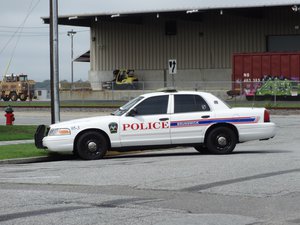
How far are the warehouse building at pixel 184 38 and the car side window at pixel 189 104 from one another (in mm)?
36309

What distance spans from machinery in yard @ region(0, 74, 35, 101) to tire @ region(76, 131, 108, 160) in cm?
4677

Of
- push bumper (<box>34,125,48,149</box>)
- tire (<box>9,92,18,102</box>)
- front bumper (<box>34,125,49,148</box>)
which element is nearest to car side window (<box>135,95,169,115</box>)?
front bumper (<box>34,125,49,148</box>)

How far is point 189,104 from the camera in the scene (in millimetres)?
17109

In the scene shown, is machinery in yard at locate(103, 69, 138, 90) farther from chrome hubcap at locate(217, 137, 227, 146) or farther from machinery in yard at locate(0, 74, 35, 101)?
chrome hubcap at locate(217, 137, 227, 146)

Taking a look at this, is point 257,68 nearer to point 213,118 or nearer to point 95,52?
point 95,52

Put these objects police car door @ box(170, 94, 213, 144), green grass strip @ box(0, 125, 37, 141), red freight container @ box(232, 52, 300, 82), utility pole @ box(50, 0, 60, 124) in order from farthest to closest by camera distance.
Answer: red freight container @ box(232, 52, 300, 82)
green grass strip @ box(0, 125, 37, 141)
utility pole @ box(50, 0, 60, 124)
police car door @ box(170, 94, 213, 144)

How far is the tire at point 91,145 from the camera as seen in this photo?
1650 cm

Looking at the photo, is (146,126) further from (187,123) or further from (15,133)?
(15,133)

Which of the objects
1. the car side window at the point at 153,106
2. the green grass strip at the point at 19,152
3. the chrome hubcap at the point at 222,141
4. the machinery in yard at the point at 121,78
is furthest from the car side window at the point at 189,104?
the machinery in yard at the point at 121,78

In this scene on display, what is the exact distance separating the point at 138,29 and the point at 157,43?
2.41m

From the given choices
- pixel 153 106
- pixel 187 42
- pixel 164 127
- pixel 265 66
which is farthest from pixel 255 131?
pixel 187 42

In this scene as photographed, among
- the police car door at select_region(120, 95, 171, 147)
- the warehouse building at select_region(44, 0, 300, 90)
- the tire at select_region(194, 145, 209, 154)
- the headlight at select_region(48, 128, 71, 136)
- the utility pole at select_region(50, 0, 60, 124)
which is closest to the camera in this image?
the headlight at select_region(48, 128, 71, 136)

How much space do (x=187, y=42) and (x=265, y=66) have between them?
45.3 feet

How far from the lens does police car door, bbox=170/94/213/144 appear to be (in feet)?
55.3
